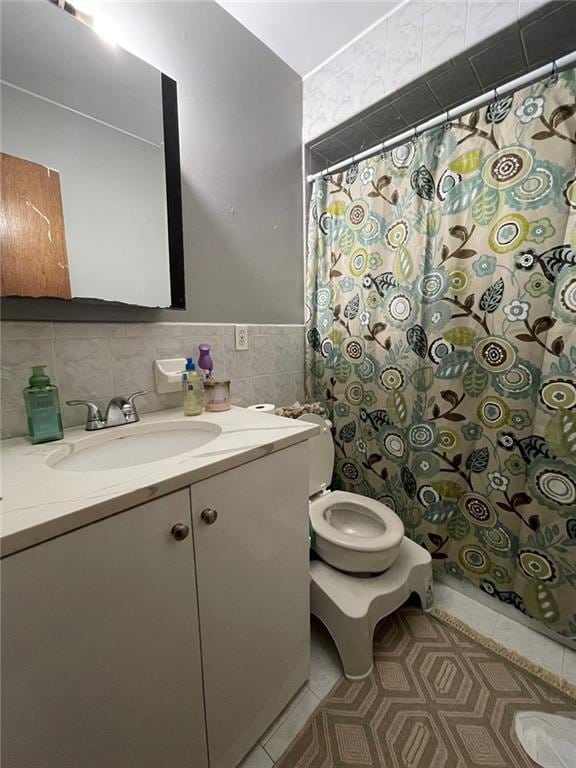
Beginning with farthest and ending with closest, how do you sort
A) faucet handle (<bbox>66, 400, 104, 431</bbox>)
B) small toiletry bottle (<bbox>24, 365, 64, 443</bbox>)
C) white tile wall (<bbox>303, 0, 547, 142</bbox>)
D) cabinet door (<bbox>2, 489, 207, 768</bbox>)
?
white tile wall (<bbox>303, 0, 547, 142</bbox>) < faucet handle (<bbox>66, 400, 104, 431</bbox>) < small toiletry bottle (<bbox>24, 365, 64, 443</bbox>) < cabinet door (<bbox>2, 489, 207, 768</bbox>)

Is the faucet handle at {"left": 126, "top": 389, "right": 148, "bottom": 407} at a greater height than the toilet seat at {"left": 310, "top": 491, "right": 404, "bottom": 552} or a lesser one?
greater

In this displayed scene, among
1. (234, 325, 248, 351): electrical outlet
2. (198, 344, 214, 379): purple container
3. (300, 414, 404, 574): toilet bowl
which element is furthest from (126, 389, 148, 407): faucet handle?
(300, 414, 404, 574): toilet bowl

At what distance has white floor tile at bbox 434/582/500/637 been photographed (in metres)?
1.20

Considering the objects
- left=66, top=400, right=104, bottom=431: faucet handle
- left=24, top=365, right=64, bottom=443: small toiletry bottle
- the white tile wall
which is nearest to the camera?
left=24, top=365, right=64, bottom=443: small toiletry bottle

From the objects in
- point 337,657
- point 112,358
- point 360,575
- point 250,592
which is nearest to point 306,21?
point 112,358

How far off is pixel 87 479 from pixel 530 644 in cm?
156

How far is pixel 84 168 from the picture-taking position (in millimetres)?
881

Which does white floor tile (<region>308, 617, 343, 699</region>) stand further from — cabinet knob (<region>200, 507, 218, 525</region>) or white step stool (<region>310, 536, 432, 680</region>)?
cabinet knob (<region>200, 507, 218, 525</region>)

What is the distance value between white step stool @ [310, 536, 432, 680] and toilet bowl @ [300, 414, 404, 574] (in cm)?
5

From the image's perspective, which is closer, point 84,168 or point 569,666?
point 84,168

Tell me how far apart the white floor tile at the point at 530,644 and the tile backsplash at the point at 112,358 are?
129 centimetres

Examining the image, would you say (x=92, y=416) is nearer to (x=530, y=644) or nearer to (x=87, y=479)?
(x=87, y=479)

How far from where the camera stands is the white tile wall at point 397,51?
100cm

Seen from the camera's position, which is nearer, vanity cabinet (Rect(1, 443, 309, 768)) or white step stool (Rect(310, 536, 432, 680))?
vanity cabinet (Rect(1, 443, 309, 768))
